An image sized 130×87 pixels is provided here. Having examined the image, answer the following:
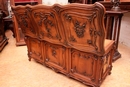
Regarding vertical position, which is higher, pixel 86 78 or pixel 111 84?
pixel 86 78

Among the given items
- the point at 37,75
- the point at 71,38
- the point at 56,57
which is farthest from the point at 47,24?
the point at 37,75

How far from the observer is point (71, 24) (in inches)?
60.8

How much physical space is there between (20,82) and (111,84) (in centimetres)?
137

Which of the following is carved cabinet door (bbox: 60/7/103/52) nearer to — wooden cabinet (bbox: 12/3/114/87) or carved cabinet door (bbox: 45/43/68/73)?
wooden cabinet (bbox: 12/3/114/87)

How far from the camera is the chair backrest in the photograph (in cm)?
132

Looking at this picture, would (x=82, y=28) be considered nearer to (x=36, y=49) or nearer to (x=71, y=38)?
(x=71, y=38)

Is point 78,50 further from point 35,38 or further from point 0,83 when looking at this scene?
point 0,83

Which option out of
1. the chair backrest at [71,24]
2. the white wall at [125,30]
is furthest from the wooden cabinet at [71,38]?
the white wall at [125,30]

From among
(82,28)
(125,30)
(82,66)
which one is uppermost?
(82,28)

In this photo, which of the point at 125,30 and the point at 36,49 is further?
Answer: the point at 125,30

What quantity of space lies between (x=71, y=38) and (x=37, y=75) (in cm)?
93

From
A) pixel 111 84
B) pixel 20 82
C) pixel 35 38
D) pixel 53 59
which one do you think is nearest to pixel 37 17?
pixel 35 38

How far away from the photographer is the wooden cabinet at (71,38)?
1382mm

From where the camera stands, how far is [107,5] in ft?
9.73
